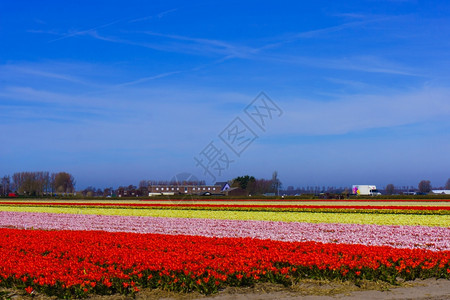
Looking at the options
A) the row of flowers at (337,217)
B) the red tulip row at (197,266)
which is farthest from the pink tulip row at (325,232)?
the red tulip row at (197,266)

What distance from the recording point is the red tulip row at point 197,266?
9055mm

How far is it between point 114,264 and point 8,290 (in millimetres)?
2271

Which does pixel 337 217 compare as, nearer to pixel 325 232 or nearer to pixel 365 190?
pixel 325 232

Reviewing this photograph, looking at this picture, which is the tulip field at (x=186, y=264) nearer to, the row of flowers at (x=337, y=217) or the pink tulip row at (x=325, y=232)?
the pink tulip row at (x=325, y=232)

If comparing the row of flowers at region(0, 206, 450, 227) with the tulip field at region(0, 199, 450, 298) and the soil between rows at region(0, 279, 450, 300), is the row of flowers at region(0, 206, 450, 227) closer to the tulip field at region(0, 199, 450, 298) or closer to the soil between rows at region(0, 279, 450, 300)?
the tulip field at region(0, 199, 450, 298)

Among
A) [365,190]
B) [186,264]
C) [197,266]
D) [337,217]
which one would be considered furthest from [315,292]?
[365,190]

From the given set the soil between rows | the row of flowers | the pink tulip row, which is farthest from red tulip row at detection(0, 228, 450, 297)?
the row of flowers

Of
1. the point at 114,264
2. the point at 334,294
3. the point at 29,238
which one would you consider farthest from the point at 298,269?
the point at 29,238

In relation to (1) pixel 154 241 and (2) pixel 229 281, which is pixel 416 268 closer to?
(2) pixel 229 281

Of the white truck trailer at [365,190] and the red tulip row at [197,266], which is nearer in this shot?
the red tulip row at [197,266]

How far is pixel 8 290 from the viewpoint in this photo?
935cm

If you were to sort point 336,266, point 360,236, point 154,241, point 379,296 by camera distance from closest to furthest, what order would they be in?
point 379,296 < point 336,266 < point 154,241 < point 360,236

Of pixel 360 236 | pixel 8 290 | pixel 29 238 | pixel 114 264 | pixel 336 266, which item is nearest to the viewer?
pixel 8 290

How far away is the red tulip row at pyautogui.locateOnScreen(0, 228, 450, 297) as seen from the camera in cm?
905
